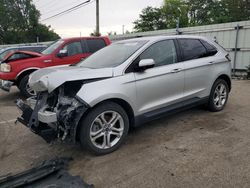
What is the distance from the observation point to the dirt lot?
2752 millimetres

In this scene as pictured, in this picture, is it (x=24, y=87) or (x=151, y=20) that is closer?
(x=24, y=87)

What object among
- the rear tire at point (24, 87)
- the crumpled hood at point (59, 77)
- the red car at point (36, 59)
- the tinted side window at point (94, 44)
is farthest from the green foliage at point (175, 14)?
the crumpled hood at point (59, 77)

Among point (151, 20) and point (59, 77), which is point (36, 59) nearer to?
point (59, 77)

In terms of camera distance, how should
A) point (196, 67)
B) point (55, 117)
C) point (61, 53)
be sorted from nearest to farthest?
point (55, 117) < point (196, 67) < point (61, 53)

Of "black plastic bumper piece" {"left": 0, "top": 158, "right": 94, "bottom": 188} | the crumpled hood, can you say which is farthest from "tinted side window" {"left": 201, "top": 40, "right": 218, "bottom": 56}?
"black plastic bumper piece" {"left": 0, "top": 158, "right": 94, "bottom": 188}

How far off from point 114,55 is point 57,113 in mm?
1513

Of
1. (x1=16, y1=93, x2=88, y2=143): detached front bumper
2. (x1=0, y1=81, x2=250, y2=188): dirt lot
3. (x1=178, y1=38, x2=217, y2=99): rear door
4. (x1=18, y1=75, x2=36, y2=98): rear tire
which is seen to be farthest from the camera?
(x1=18, y1=75, x2=36, y2=98): rear tire

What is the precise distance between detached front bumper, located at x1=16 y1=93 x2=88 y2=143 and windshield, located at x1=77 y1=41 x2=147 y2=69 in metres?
0.94

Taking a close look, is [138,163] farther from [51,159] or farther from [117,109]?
[51,159]

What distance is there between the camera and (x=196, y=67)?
173 inches

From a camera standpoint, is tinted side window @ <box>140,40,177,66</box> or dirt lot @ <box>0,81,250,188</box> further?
tinted side window @ <box>140,40,177,66</box>

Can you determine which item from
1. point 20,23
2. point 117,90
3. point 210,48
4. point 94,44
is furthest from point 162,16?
point 117,90

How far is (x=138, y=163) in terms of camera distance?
3.12 metres

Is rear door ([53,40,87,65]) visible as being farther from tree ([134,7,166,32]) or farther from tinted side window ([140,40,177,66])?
tree ([134,7,166,32])
